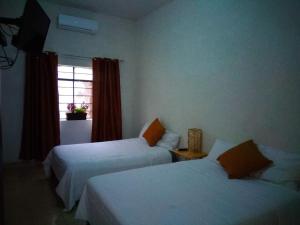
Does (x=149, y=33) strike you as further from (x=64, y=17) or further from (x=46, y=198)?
(x=46, y=198)

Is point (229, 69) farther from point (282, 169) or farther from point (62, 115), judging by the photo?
point (62, 115)

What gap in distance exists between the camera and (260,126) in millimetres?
2402

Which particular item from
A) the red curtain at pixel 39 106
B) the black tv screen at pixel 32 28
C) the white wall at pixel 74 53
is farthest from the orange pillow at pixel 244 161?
the red curtain at pixel 39 106

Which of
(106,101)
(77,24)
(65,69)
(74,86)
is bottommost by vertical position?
(106,101)

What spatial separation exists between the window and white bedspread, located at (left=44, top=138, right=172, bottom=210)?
4.48 feet

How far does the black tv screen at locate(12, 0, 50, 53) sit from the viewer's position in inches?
67.8

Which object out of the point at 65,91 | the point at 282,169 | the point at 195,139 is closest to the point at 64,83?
the point at 65,91

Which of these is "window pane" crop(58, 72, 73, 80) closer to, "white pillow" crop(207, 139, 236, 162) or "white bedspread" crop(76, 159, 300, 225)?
"white bedspread" crop(76, 159, 300, 225)

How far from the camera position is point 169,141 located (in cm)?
353

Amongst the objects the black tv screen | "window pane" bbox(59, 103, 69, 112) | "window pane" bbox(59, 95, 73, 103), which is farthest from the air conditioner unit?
the black tv screen

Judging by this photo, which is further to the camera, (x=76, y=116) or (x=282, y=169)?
(x=76, y=116)

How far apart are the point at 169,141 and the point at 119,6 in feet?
8.64

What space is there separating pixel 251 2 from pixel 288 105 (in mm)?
1234

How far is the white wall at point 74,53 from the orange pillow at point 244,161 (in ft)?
9.69
